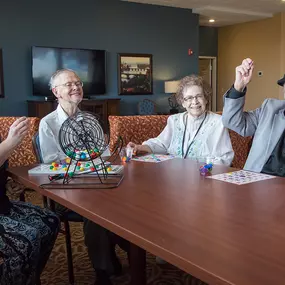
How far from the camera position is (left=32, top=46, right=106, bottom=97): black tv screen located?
20.4ft

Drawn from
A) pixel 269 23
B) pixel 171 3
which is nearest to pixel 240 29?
pixel 269 23

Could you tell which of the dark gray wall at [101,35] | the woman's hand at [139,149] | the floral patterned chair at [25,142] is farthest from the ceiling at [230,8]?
the woman's hand at [139,149]

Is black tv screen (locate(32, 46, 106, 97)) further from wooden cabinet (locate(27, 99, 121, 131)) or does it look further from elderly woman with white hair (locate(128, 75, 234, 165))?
elderly woman with white hair (locate(128, 75, 234, 165))

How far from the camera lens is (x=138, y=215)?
1.25m

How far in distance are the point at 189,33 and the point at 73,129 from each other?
6544 millimetres

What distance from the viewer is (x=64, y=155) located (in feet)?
7.50

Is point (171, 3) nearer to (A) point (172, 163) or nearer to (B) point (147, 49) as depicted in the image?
(B) point (147, 49)

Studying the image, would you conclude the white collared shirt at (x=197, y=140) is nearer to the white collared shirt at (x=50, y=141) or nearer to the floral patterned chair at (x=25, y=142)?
the white collared shirt at (x=50, y=141)

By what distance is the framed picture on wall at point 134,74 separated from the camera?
7.17m

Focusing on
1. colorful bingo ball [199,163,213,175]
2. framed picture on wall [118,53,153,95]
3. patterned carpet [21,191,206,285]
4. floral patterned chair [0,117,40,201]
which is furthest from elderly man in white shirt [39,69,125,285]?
framed picture on wall [118,53,153,95]

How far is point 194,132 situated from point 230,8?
619cm

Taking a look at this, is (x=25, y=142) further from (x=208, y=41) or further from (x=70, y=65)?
(x=208, y=41)

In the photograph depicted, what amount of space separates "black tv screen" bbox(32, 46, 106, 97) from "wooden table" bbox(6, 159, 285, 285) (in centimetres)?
463

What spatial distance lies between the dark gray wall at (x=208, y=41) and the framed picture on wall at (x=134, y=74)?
253 cm
